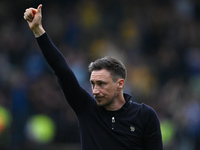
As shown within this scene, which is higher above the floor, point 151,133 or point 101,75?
point 101,75

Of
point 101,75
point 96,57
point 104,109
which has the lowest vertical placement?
point 104,109

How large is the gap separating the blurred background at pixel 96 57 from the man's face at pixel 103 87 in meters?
6.63

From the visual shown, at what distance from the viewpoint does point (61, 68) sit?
4852 mm

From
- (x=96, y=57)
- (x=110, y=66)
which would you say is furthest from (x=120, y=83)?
(x=96, y=57)

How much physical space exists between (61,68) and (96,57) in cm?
937

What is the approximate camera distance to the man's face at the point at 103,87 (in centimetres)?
499

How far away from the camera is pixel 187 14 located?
16938 millimetres

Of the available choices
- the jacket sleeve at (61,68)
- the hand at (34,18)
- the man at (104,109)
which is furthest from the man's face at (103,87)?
the hand at (34,18)

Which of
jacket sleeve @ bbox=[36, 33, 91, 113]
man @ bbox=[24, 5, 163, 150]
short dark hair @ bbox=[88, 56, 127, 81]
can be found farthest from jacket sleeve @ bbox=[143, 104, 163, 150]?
jacket sleeve @ bbox=[36, 33, 91, 113]

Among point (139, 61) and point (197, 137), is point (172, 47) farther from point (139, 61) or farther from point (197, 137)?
point (197, 137)

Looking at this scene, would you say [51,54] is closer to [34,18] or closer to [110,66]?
[34,18]

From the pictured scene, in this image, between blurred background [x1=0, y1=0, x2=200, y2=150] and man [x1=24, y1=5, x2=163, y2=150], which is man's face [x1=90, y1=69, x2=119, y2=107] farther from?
blurred background [x1=0, y1=0, x2=200, y2=150]

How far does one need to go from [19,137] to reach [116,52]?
432cm

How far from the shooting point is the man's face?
499 centimetres
